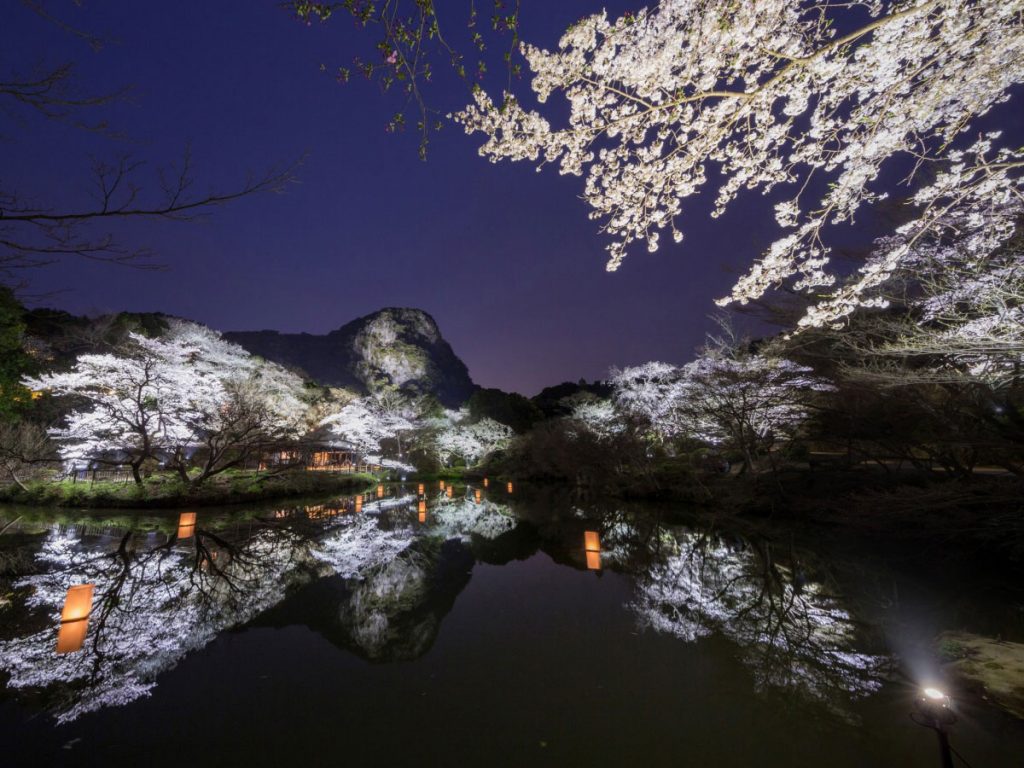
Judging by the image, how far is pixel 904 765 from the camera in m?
2.64

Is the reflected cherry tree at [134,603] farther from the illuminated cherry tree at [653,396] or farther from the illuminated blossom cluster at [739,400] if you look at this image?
the illuminated cherry tree at [653,396]

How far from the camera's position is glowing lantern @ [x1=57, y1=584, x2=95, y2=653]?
410cm

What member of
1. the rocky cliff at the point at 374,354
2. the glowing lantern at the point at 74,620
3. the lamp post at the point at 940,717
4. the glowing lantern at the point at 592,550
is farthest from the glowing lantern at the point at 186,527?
the rocky cliff at the point at 374,354

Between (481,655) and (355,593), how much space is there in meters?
2.60

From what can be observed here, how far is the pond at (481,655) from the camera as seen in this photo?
9.34ft

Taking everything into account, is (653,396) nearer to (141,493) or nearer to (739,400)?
(739,400)

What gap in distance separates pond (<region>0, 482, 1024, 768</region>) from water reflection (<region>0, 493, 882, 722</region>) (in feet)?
0.14

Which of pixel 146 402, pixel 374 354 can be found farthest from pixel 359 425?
pixel 374 354

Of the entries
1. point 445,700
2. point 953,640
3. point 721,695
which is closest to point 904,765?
point 721,695

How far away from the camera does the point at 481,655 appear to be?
4312 mm

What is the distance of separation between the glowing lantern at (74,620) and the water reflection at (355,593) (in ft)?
0.09

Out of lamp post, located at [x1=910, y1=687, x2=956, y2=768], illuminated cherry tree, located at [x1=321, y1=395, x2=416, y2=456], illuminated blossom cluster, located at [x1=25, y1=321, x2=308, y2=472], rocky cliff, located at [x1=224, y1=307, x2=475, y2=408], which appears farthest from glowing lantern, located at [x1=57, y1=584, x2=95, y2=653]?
rocky cliff, located at [x1=224, y1=307, x2=475, y2=408]

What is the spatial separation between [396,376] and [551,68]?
48.9 metres

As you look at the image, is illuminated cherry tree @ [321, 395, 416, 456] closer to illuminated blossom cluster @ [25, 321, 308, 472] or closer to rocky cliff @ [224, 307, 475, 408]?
illuminated blossom cluster @ [25, 321, 308, 472]
